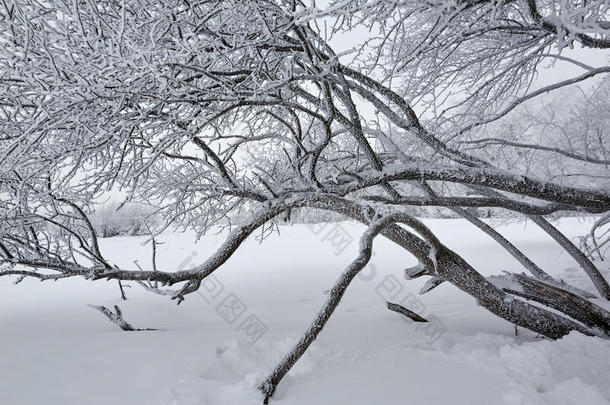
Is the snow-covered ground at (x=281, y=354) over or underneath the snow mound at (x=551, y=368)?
over

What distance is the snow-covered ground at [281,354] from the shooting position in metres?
2.60

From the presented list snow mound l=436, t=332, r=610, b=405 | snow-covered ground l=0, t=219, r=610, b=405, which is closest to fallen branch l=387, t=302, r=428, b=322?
snow-covered ground l=0, t=219, r=610, b=405

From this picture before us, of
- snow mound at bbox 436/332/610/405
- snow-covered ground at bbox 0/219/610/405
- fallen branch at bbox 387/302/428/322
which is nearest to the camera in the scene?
snow mound at bbox 436/332/610/405

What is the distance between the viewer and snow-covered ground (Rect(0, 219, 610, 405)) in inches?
102

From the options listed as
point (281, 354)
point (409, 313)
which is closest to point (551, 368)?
point (409, 313)

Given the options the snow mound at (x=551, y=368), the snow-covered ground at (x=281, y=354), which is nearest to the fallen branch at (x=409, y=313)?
the snow-covered ground at (x=281, y=354)

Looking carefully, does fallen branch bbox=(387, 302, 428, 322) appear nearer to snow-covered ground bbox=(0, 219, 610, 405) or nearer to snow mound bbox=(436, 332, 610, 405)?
snow-covered ground bbox=(0, 219, 610, 405)

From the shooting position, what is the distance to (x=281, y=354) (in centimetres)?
346

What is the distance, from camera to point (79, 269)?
8.44 ft

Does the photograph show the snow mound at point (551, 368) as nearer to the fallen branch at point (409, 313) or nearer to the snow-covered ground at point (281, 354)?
the snow-covered ground at point (281, 354)

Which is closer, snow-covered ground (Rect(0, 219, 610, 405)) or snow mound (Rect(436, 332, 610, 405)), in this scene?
snow mound (Rect(436, 332, 610, 405))

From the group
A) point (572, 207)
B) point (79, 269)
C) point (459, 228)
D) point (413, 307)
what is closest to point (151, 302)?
point (79, 269)

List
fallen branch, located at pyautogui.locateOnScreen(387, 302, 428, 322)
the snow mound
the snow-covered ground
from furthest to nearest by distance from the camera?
fallen branch, located at pyautogui.locateOnScreen(387, 302, 428, 322), the snow-covered ground, the snow mound

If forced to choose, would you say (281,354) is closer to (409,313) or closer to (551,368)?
(409,313)
